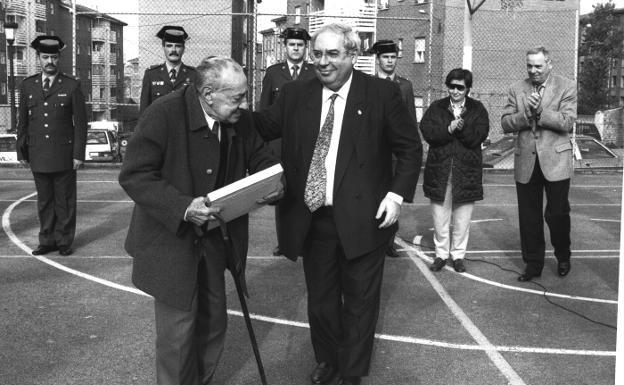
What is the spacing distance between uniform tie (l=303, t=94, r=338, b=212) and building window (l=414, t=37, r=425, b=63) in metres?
31.4

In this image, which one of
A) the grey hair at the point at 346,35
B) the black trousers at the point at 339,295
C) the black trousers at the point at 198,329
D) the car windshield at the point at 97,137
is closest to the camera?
the black trousers at the point at 198,329

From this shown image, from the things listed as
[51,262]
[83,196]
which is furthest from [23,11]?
[51,262]

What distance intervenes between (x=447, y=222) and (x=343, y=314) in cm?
350

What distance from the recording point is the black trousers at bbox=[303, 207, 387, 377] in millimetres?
4871

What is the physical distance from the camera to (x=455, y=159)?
319 inches

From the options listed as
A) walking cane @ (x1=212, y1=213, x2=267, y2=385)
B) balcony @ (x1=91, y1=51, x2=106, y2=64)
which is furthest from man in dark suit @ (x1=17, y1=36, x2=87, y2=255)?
balcony @ (x1=91, y1=51, x2=106, y2=64)

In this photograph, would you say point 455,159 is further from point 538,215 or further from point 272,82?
point 272,82

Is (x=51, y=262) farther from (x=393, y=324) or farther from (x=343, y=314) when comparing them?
(x=343, y=314)

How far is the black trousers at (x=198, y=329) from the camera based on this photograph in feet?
14.1

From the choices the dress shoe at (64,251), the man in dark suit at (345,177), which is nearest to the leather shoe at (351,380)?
the man in dark suit at (345,177)

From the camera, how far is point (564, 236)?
7840mm

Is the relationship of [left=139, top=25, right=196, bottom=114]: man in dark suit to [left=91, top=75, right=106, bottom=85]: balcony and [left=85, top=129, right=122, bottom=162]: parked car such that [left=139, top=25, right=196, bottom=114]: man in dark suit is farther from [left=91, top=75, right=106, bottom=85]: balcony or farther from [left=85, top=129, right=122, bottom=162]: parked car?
[left=91, top=75, right=106, bottom=85]: balcony

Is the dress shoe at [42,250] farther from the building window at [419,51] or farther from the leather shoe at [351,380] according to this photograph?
the building window at [419,51]

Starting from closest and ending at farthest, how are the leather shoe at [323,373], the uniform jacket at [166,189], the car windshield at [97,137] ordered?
the uniform jacket at [166,189]
the leather shoe at [323,373]
the car windshield at [97,137]
